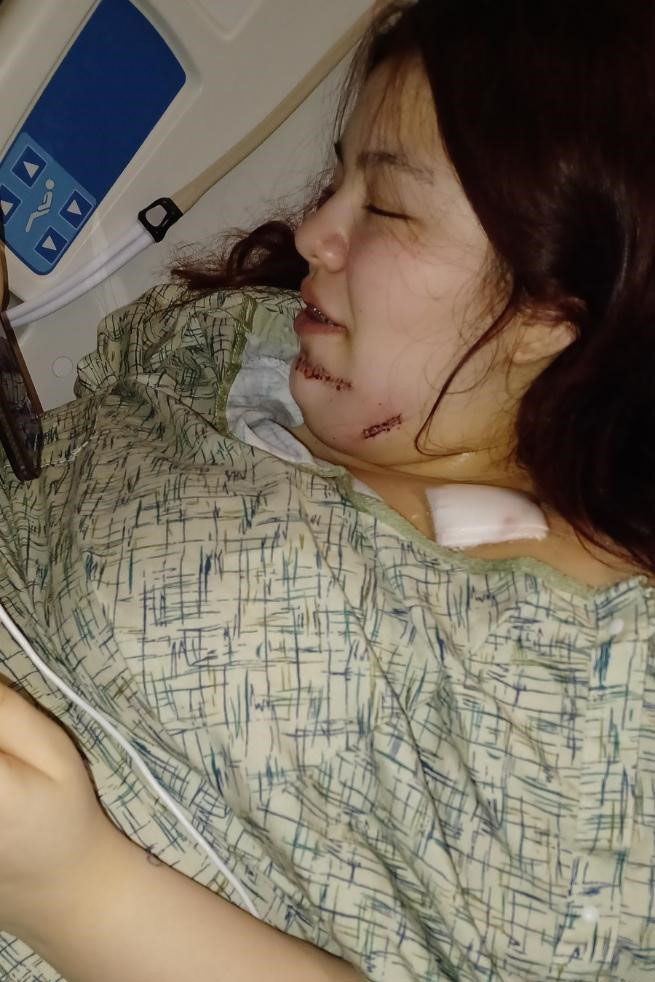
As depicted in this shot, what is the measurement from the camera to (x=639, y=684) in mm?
769

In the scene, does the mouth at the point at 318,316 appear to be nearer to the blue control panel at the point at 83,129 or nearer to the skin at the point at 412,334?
the skin at the point at 412,334

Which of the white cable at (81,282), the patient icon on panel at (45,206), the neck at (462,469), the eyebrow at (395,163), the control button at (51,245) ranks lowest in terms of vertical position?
the neck at (462,469)

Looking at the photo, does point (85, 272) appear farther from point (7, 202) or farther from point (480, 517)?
point (480, 517)

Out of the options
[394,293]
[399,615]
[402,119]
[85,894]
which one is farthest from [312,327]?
[85,894]

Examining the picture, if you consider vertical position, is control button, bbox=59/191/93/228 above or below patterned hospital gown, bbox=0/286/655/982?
above

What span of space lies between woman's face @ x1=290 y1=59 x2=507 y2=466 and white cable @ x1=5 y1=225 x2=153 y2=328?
18.8 inches

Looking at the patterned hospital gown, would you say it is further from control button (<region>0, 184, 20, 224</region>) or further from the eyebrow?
control button (<region>0, 184, 20, 224</region>)

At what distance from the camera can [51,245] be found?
1254 mm

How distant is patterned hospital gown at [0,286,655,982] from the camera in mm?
714

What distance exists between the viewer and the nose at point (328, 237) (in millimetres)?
864

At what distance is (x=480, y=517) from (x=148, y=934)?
1.51 feet

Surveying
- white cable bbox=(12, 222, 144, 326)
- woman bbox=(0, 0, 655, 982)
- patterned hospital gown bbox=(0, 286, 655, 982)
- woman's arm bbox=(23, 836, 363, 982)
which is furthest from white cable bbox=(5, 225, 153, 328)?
woman's arm bbox=(23, 836, 363, 982)

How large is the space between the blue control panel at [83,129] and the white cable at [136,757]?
0.70 meters

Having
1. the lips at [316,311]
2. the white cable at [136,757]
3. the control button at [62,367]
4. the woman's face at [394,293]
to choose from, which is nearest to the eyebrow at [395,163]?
the woman's face at [394,293]
